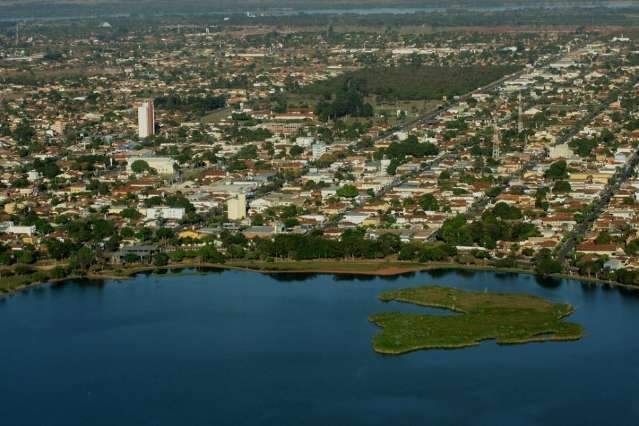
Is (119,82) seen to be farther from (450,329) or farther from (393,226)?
(450,329)

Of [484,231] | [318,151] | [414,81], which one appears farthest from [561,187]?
[414,81]

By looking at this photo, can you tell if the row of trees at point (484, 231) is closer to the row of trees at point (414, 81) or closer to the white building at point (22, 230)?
the white building at point (22, 230)

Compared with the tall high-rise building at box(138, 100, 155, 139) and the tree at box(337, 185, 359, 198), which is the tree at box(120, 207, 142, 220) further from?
the tall high-rise building at box(138, 100, 155, 139)

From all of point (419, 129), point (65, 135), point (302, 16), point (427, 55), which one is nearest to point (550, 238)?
point (419, 129)

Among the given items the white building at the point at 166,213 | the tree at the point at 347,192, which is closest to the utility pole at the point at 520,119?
the tree at the point at 347,192

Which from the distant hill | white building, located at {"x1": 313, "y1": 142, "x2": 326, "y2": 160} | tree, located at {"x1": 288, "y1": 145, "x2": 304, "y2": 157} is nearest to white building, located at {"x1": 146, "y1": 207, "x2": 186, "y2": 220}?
white building, located at {"x1": 313, "y1": 142, "x2": 326, "y2": 160}
